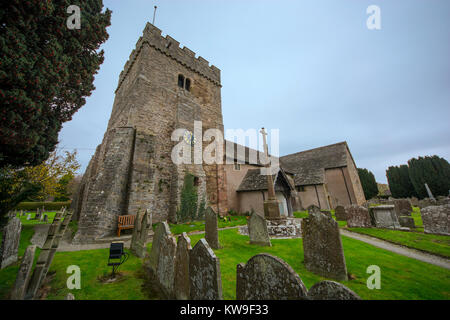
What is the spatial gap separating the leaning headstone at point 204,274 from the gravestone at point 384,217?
10.9m

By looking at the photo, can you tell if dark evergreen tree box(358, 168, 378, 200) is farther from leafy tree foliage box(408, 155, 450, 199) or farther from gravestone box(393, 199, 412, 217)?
gravestone box(393, 199, 412, 217)

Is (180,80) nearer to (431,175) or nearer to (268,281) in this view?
(268,281)

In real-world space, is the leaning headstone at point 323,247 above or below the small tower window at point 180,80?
below

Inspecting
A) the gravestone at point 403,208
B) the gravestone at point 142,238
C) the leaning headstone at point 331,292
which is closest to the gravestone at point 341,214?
the gravestone at point 403,208

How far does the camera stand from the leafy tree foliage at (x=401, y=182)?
30502 mm

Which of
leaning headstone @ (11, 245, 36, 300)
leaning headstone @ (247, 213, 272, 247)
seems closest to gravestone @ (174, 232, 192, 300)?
leaning headstone @ (11, 245, 36, 300)

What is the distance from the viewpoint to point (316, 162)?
22.8 m

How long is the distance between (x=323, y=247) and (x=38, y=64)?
31.8ft

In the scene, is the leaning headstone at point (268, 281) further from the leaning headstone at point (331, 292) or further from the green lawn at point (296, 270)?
the green lawn at point (296, 270)

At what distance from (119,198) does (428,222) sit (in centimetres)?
1463

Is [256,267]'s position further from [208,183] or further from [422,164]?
[422,164]

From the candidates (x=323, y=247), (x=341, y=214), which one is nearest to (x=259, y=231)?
(x=323, y=247)

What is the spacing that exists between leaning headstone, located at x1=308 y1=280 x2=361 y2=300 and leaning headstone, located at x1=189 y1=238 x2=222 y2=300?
117cm

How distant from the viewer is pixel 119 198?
28.7ft
